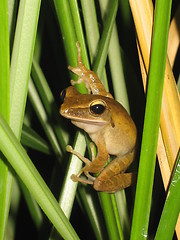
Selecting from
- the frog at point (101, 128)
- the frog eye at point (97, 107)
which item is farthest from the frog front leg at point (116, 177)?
the frog eye at point (97, 107)

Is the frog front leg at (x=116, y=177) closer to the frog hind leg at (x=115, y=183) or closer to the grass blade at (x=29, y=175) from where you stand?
the frog hind leg at (x=115, y=183)

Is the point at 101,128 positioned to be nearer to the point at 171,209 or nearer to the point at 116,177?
the point at 116,177

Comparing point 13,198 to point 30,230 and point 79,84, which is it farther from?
point 79,84

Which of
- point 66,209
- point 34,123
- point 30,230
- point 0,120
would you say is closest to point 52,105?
point 66,209

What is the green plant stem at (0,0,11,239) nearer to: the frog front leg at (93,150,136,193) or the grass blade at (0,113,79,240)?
the grass blade at (0,113,79,240)

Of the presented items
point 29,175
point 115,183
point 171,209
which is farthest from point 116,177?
point 29,175

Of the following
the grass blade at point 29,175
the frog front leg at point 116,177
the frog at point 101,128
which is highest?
the grass blade at point 29,175

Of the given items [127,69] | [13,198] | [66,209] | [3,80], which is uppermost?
[3,80]
